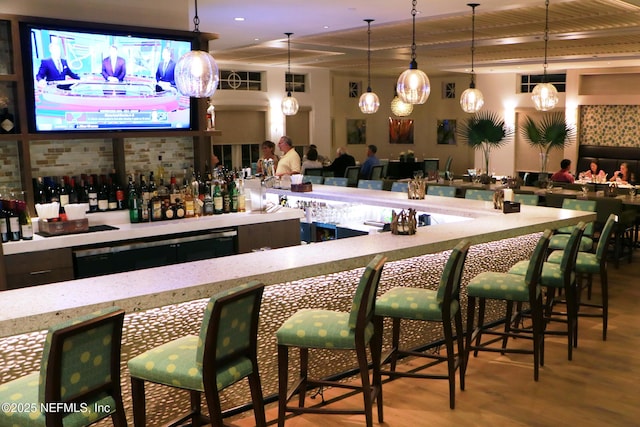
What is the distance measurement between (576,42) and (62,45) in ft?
25.5

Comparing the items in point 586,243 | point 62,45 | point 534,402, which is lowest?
point 534,402

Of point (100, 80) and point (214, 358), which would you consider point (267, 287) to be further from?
point (100, 80)

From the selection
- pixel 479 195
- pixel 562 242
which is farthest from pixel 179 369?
pixel 479 195

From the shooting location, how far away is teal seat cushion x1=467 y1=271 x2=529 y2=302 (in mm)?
4375

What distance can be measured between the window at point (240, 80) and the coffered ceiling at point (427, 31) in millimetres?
891

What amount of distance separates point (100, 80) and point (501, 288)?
3.63 meters

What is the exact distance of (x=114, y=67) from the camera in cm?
562

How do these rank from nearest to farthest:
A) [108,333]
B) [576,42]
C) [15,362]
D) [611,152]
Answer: [108,333]
[15,362]
[576,42]
[611,152]

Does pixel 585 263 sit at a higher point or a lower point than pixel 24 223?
lower

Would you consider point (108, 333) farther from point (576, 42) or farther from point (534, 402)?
point (576, 42)

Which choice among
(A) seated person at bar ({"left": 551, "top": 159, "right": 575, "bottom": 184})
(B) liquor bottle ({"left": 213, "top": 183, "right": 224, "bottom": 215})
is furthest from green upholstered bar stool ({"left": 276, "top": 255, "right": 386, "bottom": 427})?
(A) seated person at bar ({"left": 551, "top": 159, "right": 575, "bottom": 184})

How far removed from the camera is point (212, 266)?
12.3 feet

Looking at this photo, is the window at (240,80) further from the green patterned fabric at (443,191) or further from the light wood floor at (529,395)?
the light wood floor at (529,395)

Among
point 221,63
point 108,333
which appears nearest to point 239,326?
point 108,333
